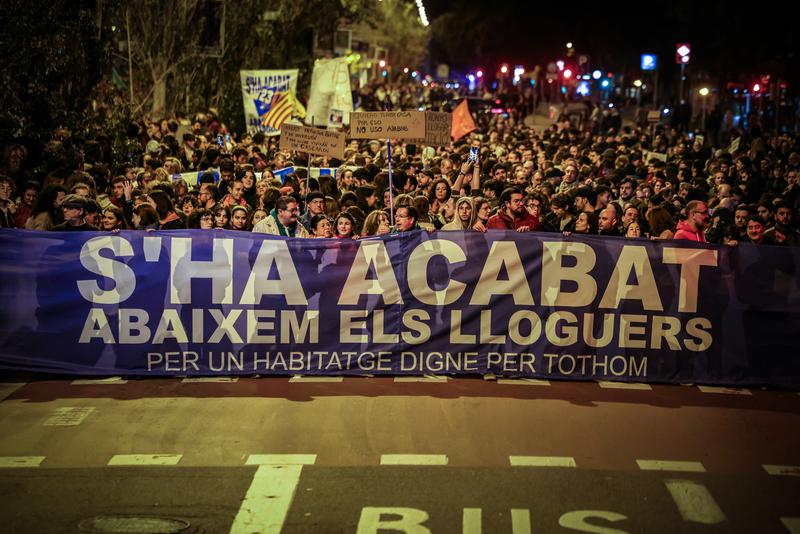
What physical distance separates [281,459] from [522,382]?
2.83 metres

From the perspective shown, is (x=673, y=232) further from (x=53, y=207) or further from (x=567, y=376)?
(x=53, y=207)

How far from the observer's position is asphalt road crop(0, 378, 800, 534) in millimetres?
6379

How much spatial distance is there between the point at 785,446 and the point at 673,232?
4069mm

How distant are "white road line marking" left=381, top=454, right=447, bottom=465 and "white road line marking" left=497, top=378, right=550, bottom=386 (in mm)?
2039

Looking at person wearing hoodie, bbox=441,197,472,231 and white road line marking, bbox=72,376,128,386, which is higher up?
person wearing hoodie, bbox=441,197,472,231

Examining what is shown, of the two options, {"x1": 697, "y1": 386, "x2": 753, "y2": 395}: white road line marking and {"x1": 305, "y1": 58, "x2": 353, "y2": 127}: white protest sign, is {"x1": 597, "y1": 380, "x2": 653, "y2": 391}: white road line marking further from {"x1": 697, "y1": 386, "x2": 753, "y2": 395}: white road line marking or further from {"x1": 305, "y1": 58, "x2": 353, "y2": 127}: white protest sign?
{"x1": 305, "y1": 58, "x2": 353, "y2": 127}: white protest sign

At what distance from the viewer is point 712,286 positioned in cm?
941

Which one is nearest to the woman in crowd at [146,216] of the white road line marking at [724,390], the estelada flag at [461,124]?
the white road line marking at [724,390]

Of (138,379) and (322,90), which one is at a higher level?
(322,90)

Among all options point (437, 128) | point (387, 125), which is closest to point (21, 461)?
point (387, 125)

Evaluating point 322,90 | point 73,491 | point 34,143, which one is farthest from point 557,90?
point 73,491

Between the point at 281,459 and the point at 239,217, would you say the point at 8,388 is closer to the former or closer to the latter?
the point at 239,217

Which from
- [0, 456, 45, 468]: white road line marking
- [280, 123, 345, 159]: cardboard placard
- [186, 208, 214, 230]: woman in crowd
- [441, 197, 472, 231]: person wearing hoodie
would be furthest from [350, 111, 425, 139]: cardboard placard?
[0, 456, 45, 468]: white road line marking

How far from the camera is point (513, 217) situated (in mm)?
11211
